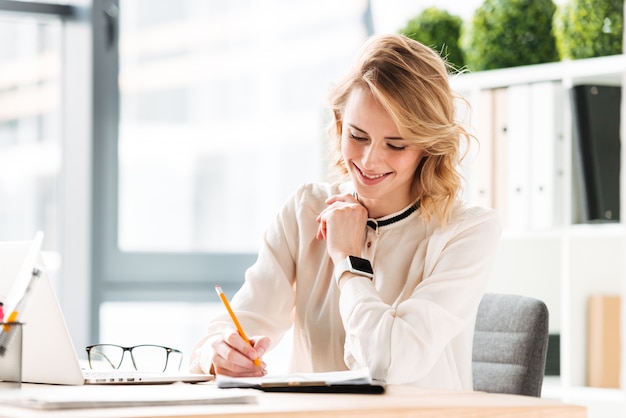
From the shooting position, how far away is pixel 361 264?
1867 millimetres

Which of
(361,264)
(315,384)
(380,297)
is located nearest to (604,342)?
(380,297)

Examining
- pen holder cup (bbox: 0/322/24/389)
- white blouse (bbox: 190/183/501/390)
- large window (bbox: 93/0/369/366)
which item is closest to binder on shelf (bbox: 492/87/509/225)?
large window (bbox: 93/0/369/366)

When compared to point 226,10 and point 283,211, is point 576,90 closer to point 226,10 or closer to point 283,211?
point 283,211

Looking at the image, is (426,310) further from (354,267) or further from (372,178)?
(372,178)

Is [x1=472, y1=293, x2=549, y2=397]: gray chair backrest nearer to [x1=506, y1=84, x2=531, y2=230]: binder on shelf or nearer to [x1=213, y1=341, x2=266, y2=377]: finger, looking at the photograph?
[x1=213, y1=341, x2=266, y2=377]: finger

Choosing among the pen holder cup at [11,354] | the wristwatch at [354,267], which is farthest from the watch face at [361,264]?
the pen holder cup at [11,354]

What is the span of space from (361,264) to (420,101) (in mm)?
333

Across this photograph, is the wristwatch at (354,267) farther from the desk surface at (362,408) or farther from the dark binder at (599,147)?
the dark binder at (599,147)

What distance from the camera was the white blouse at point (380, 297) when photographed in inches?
68.9

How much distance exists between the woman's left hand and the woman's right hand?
0.26m

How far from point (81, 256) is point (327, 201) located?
6.24 feet

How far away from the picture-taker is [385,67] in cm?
194

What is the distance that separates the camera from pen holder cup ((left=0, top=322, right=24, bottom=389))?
1359mm

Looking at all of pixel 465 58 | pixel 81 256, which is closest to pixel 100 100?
pixel 81 256
